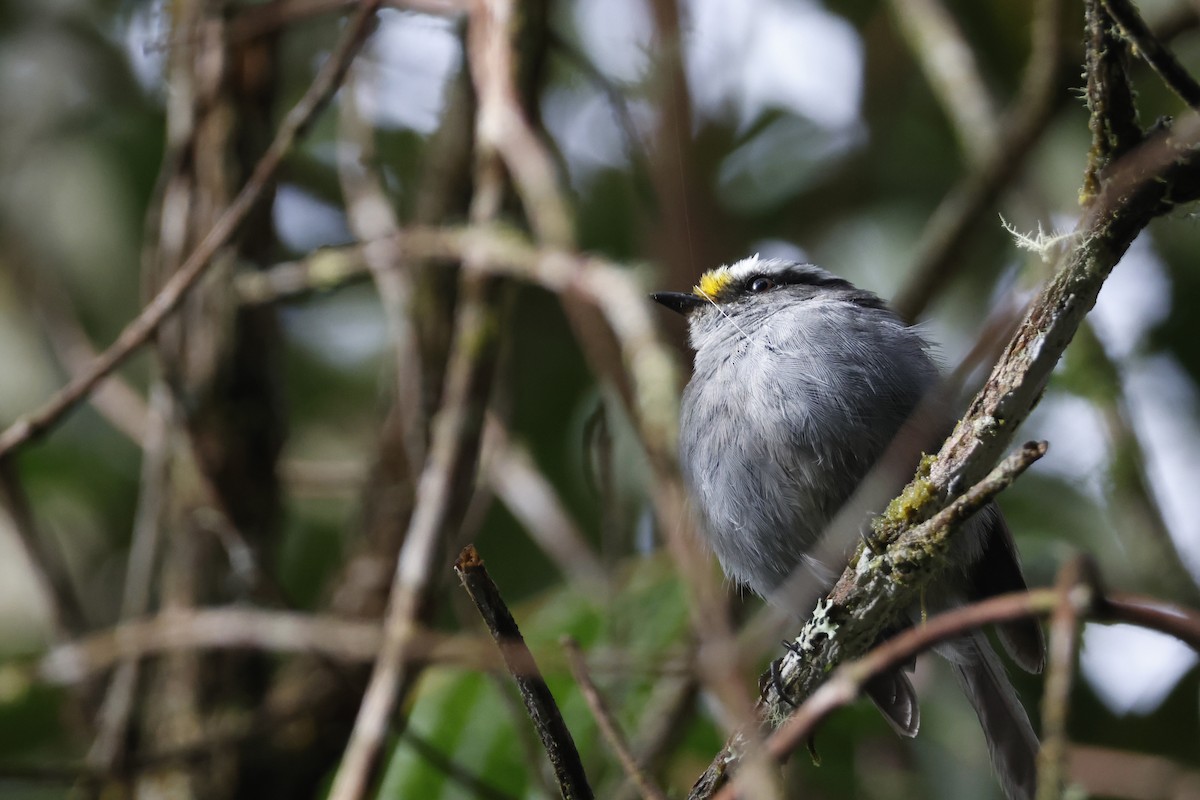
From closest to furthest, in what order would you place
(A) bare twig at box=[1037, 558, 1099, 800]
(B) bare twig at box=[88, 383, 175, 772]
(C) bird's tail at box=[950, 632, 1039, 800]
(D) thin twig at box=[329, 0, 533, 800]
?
(A) bare twig at box=[1037, 558, 1099, 800] < (D) thin twig at box=[329, 0, 533, 800] < (C) bird's tail at box=[950, 632, 1039, 800] < (B) bare twig at box=[88, 383, 175, 772]

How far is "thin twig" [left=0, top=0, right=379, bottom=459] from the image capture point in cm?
321

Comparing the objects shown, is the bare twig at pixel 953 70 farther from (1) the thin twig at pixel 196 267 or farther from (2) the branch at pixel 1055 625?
(2) the branch at pixel 1055 625

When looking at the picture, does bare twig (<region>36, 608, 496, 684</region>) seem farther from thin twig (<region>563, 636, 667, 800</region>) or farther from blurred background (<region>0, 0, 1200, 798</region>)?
thin twig (<region>563, 636, 667, 800</region>)

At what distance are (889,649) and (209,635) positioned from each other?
8.34 feet

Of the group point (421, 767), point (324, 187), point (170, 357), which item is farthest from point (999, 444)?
point (324, 187)

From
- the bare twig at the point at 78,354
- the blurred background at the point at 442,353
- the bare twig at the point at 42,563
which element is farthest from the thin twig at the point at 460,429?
the bare twig at the point at 78,354

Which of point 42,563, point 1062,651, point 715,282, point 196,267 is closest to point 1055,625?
point 1062,651

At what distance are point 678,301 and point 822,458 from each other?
1193 mm

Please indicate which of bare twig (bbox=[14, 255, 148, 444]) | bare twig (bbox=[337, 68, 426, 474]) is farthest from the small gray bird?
bare twig (bbox=[14, 255, 148, 444])

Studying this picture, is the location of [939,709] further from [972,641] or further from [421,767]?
[421,767]

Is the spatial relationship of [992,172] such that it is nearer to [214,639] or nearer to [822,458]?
[822,458]

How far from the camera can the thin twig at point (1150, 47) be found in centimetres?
162

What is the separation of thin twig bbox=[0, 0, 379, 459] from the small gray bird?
133cm

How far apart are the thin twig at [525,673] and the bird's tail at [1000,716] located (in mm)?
1825
